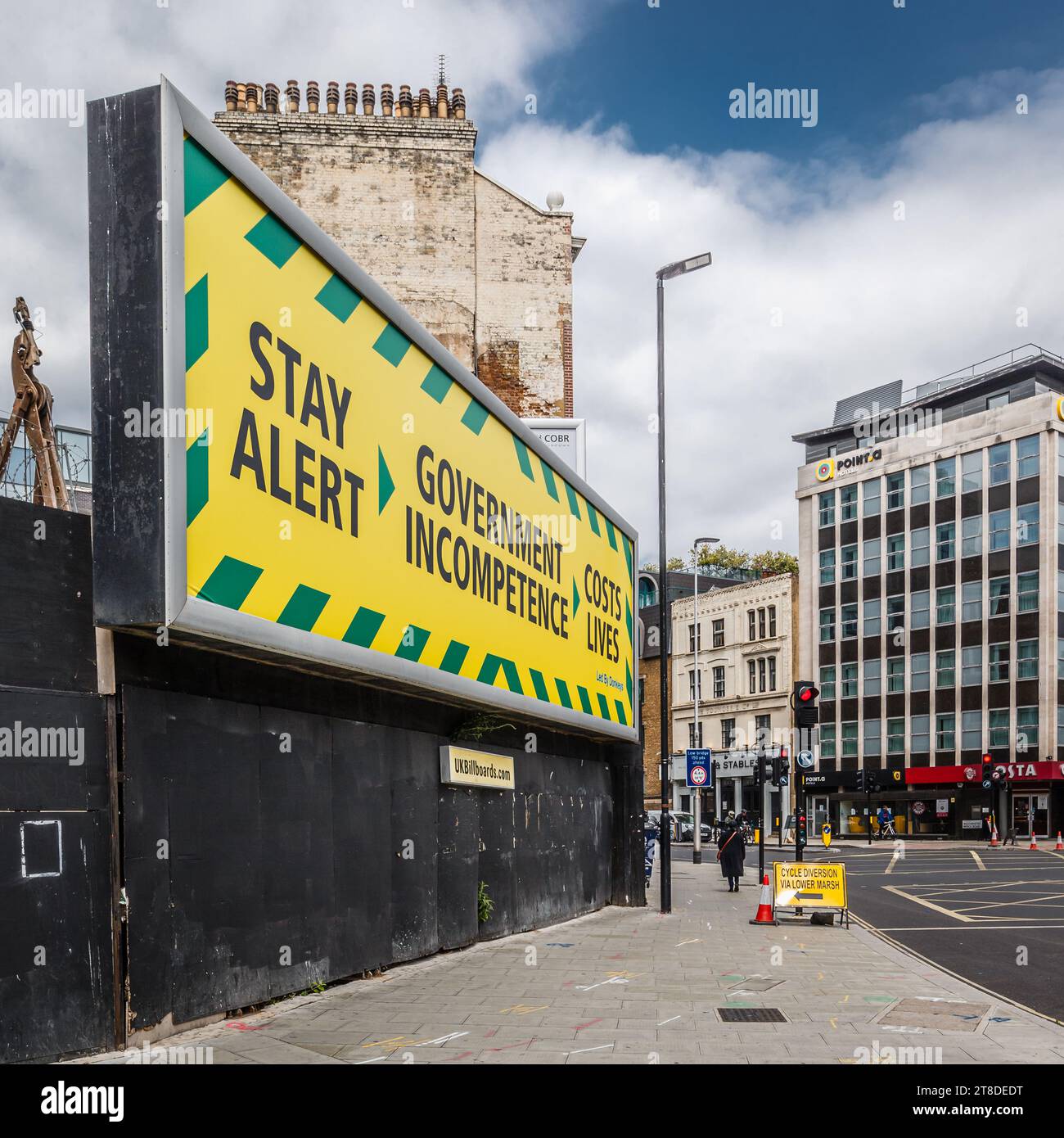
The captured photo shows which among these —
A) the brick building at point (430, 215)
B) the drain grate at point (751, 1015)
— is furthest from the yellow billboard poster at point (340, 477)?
the brick building at point (430, 215)

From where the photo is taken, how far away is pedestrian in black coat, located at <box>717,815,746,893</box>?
80.2ft

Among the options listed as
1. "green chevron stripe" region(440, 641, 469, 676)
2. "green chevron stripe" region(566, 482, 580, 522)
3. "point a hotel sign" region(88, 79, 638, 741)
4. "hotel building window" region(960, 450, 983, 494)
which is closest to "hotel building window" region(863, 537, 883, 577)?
"hotel building window" region(960, 450, 983, 494)

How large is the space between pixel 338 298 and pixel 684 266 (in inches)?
456

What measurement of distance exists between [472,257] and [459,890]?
708 inches

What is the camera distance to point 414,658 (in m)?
12.1

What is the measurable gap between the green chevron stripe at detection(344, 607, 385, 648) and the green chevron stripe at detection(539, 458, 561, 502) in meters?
6.44

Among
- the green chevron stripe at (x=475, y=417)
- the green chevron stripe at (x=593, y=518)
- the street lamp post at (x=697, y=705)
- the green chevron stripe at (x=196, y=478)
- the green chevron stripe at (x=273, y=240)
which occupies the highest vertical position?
the green chevron stripe at (x=273, y=240)

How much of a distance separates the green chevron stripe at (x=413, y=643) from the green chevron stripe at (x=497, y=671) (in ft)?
6.46

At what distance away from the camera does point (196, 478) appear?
8227 mm

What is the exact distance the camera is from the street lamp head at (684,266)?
68.1 feet

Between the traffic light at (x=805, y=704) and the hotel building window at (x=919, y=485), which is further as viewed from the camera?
the hotel building window at (x=919, y=485)

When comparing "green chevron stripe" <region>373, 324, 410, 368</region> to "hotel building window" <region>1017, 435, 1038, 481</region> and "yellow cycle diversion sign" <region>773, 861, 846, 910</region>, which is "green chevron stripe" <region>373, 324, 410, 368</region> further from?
"hotel building window" <region>1017, 435, 1038, 481</region>

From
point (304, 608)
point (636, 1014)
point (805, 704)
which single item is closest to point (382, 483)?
point (304, 608)

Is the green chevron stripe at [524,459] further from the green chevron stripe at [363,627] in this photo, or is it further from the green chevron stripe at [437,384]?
the green chevron stripe at [363,627]
